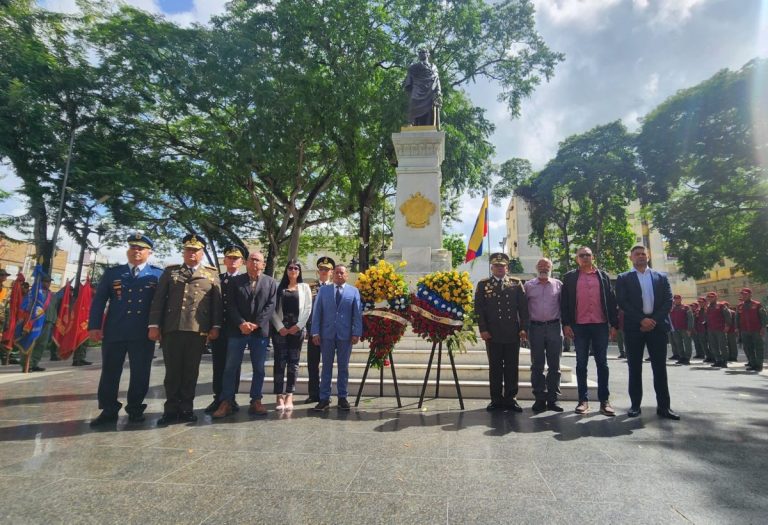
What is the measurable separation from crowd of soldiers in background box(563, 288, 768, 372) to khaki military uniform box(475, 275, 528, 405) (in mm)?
5393

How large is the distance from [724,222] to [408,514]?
850 inches

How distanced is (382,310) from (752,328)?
11.3 metres

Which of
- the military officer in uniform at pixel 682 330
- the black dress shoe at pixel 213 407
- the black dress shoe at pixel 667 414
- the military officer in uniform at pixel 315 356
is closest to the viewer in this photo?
the black dress shoe at pixel 667 414

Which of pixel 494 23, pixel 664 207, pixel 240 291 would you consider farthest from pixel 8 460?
pixel 664 207

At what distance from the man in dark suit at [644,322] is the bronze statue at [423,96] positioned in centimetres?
762

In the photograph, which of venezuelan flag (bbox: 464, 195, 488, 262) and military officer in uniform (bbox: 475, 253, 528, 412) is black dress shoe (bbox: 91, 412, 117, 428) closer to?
military officer in uniform (bbox: 475, 253, 528, 412)

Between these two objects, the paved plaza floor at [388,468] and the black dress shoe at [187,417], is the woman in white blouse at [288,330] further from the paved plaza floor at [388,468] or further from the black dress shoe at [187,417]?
the black dress shoe at [187,417]

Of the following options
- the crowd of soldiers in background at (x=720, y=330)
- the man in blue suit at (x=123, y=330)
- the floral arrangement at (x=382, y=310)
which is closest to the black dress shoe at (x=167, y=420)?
the man in blue suit at (x=123, y=330)

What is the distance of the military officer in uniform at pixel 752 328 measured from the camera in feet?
36.3

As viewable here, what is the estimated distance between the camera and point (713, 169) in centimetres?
1650

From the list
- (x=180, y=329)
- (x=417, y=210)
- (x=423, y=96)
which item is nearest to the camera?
(x=180, y=329)

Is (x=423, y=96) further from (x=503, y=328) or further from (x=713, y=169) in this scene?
(x=713, y=169)

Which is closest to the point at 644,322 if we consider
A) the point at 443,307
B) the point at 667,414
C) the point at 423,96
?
the point at 667,414

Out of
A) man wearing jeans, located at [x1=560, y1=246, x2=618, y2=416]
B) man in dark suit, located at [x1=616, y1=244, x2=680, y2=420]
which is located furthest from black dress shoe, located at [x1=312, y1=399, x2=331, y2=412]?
man in dark suit, located at [x1=616, y1=244, x2=680, y2=420]
